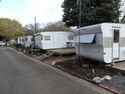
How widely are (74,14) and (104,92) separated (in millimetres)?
14776

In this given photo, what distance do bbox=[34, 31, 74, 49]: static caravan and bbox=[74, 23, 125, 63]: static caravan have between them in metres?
10.9

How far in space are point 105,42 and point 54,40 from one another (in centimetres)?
1293

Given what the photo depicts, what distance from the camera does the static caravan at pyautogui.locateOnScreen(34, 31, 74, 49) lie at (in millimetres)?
21234

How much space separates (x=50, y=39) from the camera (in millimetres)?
21594

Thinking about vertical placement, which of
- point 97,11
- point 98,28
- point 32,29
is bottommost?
point 98,28

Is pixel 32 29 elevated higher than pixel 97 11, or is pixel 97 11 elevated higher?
pixel 97 11

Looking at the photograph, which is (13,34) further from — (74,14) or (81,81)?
(81,81)

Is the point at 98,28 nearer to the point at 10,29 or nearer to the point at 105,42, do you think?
the point at 105,42

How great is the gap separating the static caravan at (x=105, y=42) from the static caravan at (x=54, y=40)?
35.9 ft

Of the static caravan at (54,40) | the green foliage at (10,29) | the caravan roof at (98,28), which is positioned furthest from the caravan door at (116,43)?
the green foliage at (10,29)

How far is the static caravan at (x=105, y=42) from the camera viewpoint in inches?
369

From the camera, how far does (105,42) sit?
9398 mm

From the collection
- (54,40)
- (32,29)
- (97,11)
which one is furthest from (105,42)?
(32,29)

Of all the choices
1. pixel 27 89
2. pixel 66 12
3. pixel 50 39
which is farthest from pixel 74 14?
pixel 27 89
